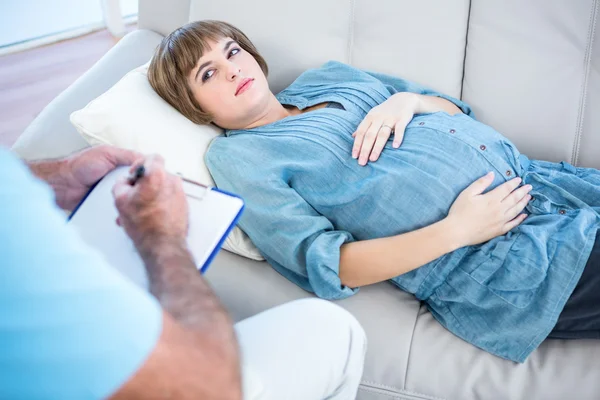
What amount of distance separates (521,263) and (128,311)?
0.77 meters

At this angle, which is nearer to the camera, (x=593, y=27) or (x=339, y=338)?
(x=339, y=338)

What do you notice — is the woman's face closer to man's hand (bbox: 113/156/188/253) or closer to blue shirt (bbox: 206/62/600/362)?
blue shirt (bbox: 206/62/600/362)

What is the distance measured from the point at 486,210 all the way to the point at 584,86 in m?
0.50

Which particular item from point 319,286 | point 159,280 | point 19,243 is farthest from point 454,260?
point 19,243

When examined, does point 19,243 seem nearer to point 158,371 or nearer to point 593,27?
point 158,371

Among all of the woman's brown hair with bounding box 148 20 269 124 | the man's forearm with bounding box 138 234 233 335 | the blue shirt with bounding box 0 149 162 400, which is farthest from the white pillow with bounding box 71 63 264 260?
the blue shirt with bounding box 0 149 162 400

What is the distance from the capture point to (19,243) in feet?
1.81

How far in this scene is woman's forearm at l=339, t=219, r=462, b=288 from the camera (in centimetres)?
108

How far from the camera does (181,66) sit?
1.31 meters

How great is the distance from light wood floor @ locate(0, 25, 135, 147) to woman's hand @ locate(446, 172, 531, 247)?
179 centimetres

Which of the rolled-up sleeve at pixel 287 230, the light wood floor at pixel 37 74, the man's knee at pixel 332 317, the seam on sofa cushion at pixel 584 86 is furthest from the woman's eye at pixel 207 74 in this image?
the light wood floor at pixel 37 74

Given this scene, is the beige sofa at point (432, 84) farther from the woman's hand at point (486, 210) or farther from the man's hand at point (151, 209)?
the man's hand at point (151, 209)

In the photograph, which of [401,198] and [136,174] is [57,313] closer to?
[136,174]

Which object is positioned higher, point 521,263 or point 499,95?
point 499,95
